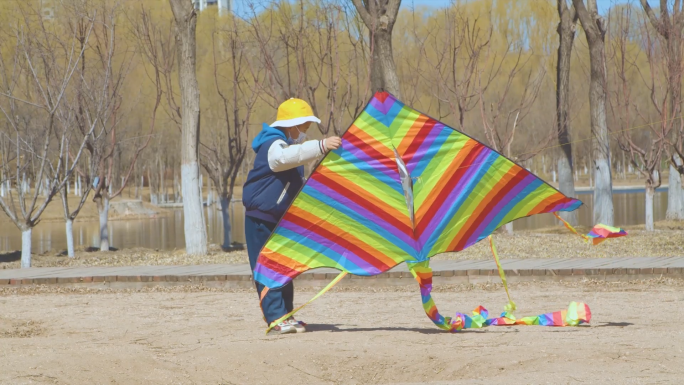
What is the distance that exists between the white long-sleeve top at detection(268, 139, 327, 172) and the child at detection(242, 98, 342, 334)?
0.04ft

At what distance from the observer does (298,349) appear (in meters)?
5.97

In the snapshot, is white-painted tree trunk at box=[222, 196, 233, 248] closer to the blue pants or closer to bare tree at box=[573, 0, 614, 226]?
bare tree at box=[573, 0, 614, 226]

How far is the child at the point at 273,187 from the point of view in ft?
21.9

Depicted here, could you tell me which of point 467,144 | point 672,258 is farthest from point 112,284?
point 672,258

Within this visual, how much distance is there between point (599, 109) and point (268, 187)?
14886mm

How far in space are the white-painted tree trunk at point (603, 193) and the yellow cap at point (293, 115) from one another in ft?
44.8

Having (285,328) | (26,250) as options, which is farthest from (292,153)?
(26,250)

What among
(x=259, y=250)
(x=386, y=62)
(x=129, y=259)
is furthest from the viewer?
(x=386, y=62)

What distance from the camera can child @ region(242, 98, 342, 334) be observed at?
21.9 ft

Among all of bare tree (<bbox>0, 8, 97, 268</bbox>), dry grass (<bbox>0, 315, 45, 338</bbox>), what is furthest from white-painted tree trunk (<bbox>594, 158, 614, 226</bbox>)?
dry grass (<bbox>0, 315, 45, 338</bbox>)

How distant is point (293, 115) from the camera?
6.81m

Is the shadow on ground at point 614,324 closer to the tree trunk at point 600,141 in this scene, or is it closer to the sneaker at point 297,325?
the sneaker at point 297,325

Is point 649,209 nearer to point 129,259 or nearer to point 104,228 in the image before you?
point 129,259

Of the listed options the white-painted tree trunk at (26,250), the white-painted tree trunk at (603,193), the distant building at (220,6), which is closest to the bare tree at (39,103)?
the white-painted tree trunk at (26,250)
